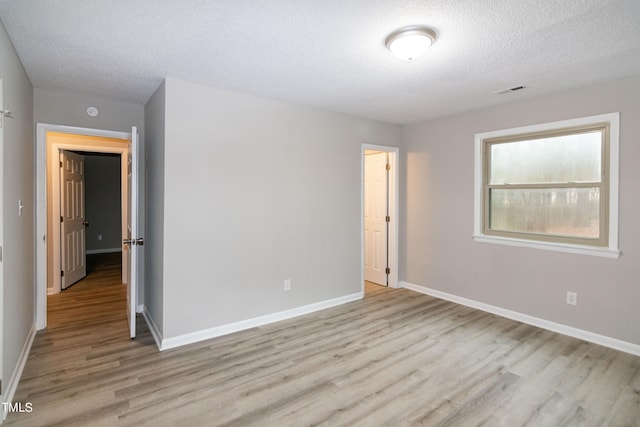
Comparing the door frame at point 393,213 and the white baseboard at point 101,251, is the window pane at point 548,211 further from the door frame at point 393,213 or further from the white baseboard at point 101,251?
the white baseboard at point 101,251

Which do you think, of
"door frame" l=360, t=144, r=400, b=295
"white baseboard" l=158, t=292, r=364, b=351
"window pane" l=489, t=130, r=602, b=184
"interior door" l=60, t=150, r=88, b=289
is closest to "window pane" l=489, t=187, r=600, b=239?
"window pane" l=489, t=130, r=602, b=184

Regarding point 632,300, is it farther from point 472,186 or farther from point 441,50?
point 441,50

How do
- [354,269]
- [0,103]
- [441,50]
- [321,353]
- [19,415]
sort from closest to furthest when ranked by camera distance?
[0,103] < [19,415] < [441,50] < [321,353] < [354,269]

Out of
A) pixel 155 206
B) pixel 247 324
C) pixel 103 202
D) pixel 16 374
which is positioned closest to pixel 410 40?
pixel 155 206

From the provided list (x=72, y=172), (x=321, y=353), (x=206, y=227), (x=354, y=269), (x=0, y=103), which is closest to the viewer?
(x=0, y=103)

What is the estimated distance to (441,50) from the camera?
2.36 meters

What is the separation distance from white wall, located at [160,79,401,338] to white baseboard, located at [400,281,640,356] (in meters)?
1.18

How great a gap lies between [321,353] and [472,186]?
8.91 feet

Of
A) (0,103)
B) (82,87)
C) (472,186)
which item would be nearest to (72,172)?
(82,87)

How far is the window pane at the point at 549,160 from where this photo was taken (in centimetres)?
319

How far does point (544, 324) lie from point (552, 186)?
1455 mm

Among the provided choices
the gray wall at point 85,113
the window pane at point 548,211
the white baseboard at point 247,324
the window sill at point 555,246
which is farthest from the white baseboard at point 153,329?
the window pane at point 548,211

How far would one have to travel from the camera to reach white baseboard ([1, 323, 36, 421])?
2.06 metres

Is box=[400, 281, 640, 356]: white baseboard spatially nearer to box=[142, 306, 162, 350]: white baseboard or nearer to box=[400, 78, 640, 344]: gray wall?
box=[400, 78, 640, 344]: gray wall
